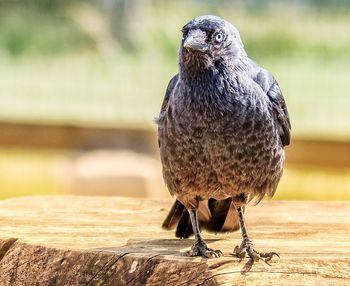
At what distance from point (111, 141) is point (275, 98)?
181 inches

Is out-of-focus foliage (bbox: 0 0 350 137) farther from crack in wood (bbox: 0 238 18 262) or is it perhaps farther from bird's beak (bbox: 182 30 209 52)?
crack in wood (bbox: 0 238 18 262)

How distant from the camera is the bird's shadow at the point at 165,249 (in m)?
3.84

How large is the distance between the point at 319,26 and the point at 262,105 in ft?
14.1

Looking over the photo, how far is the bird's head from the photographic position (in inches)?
159

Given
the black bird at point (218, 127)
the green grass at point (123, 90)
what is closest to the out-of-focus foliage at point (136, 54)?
the green grass at point (123, 90)

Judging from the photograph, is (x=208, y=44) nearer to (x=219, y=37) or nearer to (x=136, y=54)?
(x=219, y=37)

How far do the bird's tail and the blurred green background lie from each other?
351 cm

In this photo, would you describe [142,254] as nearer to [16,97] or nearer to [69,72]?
[69,72]

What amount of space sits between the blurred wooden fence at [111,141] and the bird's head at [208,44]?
442 cm

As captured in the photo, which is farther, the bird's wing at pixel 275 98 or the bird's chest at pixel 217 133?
the bird's wing at pixel 275 98

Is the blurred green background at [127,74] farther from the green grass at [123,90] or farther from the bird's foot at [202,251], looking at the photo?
the bird's foot at [202,251]

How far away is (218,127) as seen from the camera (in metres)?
4.09

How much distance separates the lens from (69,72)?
8.65 metres

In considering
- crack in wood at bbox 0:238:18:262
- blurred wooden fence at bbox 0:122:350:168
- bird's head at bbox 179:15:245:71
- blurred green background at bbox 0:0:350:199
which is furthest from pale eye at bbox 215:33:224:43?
blurred wooden fence at bbox 0:122:350:168
